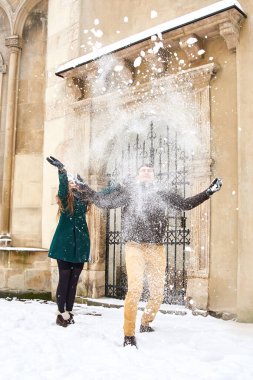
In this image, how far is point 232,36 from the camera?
5.77 meters

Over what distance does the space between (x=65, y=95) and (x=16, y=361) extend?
5751 mm

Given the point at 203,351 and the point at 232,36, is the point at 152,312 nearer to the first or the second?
the point at 203,351

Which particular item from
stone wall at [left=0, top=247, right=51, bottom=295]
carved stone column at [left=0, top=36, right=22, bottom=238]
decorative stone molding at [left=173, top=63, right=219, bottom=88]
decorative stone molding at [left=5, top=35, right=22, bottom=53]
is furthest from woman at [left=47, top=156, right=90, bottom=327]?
decorative stone molding at [left=5, top=35, right=22, bottom=53]

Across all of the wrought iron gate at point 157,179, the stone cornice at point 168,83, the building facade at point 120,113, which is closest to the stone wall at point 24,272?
the building facade at point 120,113

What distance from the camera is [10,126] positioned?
30.4ft

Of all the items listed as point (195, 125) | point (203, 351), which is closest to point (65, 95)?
point (195, 125)

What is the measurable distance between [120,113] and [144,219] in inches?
137

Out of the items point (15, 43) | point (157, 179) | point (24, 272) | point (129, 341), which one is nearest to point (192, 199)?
point (129, 341)

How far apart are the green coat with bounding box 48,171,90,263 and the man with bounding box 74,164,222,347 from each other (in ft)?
1.92

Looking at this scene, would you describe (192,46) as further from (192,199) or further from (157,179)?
(192,199)

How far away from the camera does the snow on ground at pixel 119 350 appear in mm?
3205

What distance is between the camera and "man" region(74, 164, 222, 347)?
4184 mm

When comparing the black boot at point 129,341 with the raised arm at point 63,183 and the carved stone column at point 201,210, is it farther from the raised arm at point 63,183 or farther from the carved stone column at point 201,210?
the carved stone column at point 201,210

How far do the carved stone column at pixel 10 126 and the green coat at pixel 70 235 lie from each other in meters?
4.24
